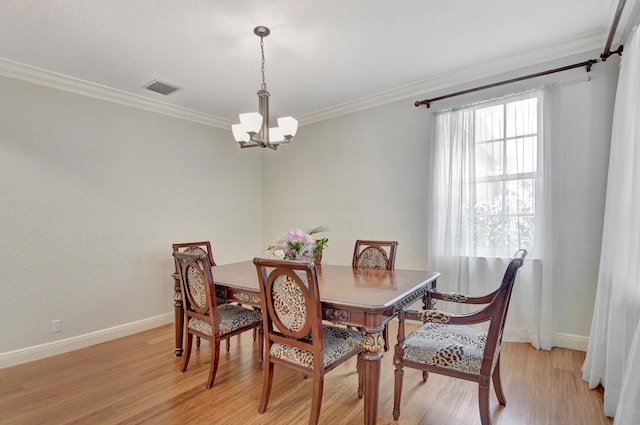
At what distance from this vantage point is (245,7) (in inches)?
84.7

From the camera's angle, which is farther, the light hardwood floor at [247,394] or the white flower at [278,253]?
the white flower at [278,253]

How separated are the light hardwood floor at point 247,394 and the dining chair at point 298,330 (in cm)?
32

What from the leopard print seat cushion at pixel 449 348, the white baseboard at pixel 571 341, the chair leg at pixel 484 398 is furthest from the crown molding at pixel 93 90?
the white baseboard at pixel 571 341

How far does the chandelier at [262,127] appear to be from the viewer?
7.73ft

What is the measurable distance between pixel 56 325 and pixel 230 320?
6.45 ft

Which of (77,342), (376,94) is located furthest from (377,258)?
(77,342)

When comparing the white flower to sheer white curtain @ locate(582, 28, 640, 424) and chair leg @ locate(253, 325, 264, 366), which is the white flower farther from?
sheer white curtain @ locate(582, 28, 640, 424)

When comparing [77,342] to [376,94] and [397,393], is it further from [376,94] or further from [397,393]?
[376,94]

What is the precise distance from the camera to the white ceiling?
7.16 feet

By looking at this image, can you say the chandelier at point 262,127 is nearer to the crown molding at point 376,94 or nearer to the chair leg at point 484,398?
the crown molding at point 376,94

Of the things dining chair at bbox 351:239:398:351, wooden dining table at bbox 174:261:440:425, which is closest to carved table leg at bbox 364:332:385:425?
wooden dining table at bbox 174:261:440:425

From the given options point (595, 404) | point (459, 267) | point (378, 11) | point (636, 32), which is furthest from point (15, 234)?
point (636, 32)

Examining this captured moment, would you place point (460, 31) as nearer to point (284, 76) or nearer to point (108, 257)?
point (284, 76)

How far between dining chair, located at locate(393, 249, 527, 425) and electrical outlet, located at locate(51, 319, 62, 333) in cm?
318
